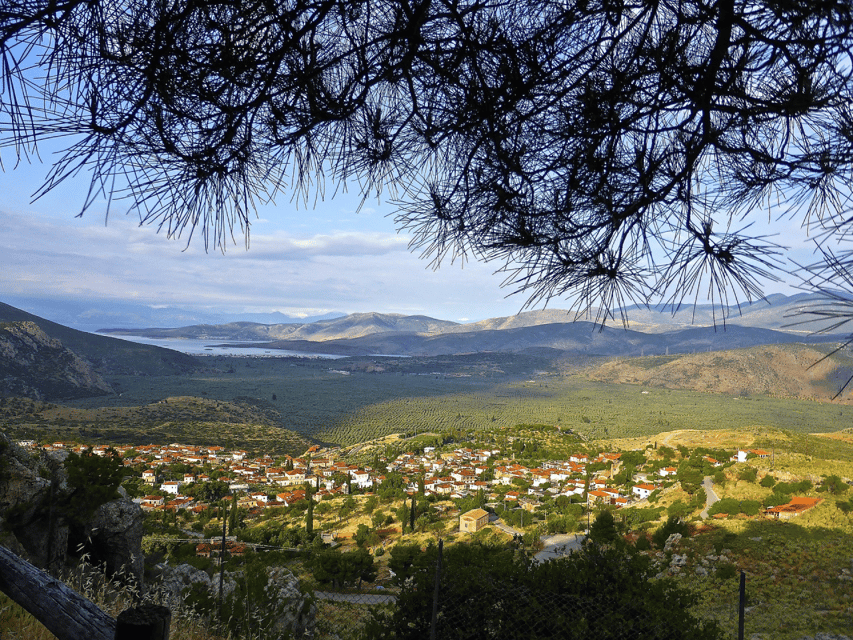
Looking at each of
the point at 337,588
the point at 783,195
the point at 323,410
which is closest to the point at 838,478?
the point at 337,588

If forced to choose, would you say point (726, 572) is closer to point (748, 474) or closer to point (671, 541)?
point (671, 541)

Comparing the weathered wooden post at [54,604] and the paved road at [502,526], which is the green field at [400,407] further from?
the weathered wooden post at [54,604]

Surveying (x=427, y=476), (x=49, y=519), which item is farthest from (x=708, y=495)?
(x=49, y=519)

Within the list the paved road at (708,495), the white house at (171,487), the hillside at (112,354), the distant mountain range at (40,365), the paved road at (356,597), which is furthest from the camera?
the hillside at (112,354)

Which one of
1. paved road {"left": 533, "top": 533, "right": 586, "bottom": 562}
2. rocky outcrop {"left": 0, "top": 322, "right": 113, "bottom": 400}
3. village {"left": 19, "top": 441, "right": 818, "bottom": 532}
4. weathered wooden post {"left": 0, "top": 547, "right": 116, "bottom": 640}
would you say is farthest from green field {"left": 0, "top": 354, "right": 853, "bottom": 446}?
weathered wooden post {"left": 0, "top": 547, "right": 116, "bottom": 640}

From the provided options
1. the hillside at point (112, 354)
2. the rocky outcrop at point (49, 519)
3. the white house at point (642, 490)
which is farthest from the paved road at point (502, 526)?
the hillside at point (112, 354)

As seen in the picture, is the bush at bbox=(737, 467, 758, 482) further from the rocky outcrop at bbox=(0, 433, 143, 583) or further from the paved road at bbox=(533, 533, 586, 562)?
the rocky outcrop at bbox=(0, 433, 143, 583)
